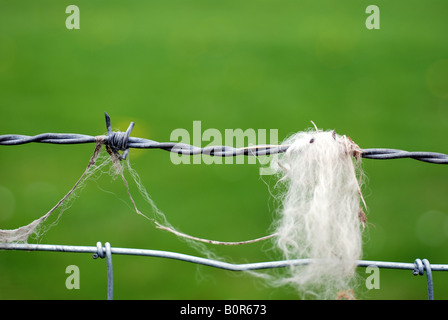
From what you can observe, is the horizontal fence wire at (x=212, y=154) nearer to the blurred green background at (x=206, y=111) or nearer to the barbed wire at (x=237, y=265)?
the barbed wire at (x=237, y=265)

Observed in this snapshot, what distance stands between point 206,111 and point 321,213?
428 centimetres

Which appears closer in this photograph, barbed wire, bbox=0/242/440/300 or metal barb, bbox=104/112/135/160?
barbed wire, bbox=0/242/440/300

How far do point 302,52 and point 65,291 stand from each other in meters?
4.79

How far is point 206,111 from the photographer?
18.5 ft

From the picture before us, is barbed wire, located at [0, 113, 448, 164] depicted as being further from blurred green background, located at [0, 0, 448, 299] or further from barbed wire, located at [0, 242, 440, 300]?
blurred green background, located at [0, 0, 448, 299]

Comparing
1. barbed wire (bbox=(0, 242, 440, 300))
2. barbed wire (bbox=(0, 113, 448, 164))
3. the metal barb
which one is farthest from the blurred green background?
the metal barb

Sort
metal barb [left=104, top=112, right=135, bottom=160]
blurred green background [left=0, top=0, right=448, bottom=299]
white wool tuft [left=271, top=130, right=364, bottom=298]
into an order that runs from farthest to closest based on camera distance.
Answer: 1. blurred green background [left=0, top=0, right=448, bottom=299]
2. metal barb [left=104, top=112, right=135, bottom=160]
3. white wool tuft [left=271, top=130, right=364, bottom=298]

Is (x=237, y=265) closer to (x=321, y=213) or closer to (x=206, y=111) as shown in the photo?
(x=321, y=213)

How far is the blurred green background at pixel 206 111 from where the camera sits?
3760 millimetres

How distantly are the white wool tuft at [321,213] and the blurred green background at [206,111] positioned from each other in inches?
8.9

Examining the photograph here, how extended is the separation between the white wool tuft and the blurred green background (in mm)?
227

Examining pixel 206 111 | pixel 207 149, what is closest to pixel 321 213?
pixel 207 149

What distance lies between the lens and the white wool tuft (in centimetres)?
145

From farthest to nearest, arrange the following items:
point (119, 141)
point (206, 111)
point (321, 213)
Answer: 1. point (206, 111)
2. point (119, 141)
3. point (321, 213)
